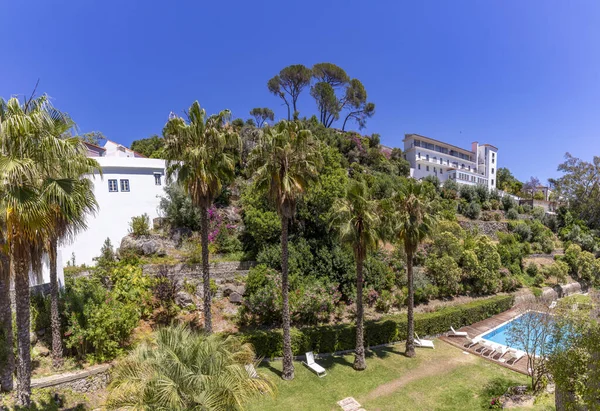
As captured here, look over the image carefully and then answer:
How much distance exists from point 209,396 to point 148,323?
12630 mm

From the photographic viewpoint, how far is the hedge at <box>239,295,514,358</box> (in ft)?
55.2

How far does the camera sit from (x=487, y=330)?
73.8 feet

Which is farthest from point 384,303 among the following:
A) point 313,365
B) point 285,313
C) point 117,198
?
point 117,198

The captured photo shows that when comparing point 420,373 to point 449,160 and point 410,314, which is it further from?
point 449,160

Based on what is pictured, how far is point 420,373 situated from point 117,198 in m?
24.8

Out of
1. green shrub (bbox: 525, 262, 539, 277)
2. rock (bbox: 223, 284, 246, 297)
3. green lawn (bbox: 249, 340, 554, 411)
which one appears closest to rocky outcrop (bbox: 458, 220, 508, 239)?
green shrub (bbox: 525, 262, 539, 277)

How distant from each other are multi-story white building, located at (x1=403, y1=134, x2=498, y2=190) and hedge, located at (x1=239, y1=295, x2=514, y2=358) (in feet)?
129

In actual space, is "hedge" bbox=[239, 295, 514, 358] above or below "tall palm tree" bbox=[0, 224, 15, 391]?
below

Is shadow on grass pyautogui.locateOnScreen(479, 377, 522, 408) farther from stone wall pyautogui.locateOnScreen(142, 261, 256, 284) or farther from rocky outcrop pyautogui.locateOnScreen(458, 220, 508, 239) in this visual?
rocky outcrop pyautogui.locateOnScreen(458, 220, 508, 239)

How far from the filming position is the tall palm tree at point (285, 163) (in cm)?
1383

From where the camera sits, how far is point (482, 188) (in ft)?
162

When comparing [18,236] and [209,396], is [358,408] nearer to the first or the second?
[209,396]

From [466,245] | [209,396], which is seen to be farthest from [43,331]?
[466,245]

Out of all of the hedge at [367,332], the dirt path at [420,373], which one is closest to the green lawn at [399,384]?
the dirt path at [420,373]
